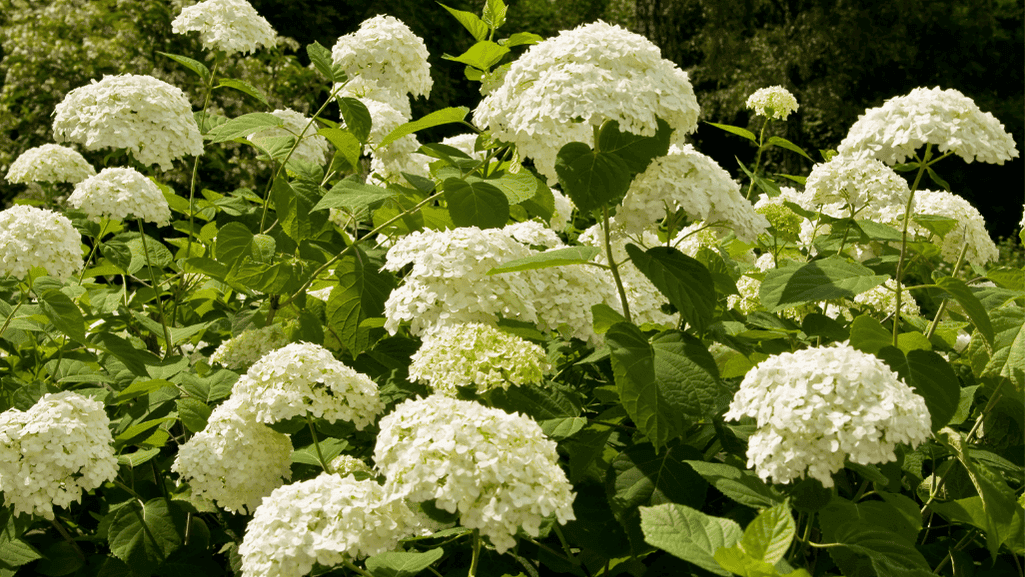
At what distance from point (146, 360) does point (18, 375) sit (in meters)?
0.81

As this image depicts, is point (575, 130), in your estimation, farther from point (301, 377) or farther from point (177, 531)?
point (177, 531)

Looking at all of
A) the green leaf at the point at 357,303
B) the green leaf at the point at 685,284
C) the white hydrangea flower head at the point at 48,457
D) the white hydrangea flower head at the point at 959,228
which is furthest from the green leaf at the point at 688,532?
the white hydrangea flower head at the point at 959,228

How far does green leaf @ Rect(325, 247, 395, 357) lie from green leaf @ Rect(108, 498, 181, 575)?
689 millimetres

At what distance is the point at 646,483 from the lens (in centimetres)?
187

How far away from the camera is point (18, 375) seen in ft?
10.6

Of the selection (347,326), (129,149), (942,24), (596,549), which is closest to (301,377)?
(347,326)

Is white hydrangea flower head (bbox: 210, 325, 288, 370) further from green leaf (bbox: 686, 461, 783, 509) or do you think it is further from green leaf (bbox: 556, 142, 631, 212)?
green leaf (bbox: 686, 461, 783, 509)

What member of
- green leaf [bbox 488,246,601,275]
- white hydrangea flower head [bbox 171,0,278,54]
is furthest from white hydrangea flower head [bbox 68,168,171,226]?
green leaf [bbox 488,246,601,275]

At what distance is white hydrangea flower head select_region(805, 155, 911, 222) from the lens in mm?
2770

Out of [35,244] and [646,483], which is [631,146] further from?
[35,244]

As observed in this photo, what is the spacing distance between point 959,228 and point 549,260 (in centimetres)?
196

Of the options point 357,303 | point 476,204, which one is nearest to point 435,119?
point 476,204

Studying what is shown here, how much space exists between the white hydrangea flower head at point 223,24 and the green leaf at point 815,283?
2330 millimetres

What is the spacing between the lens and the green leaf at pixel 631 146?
2.03 m
